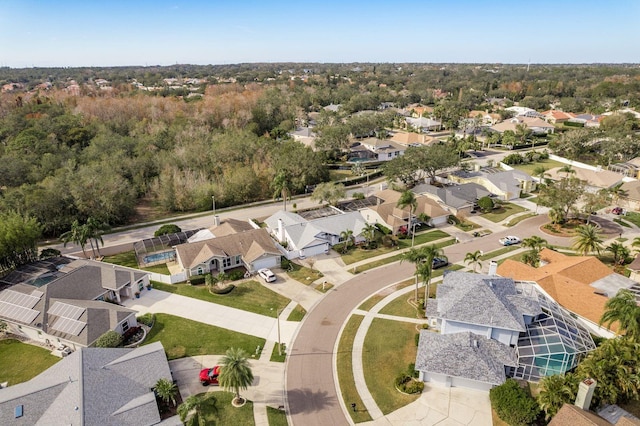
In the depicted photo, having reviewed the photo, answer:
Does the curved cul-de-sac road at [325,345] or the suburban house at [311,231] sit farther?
the suburban house at [311,231]

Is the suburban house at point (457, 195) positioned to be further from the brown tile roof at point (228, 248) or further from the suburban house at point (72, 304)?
the suburban house at point (72, 304)

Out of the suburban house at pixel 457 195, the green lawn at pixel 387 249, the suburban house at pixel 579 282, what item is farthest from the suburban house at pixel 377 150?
the suburban house at pixel 579 282

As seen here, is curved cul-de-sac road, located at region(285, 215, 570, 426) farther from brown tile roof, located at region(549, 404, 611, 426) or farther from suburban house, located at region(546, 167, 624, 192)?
suburban house, located at region(546, 167, 624, 192)

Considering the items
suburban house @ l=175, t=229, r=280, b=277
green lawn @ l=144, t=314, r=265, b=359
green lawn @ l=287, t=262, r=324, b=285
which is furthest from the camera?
suburban house @ l=175, t=229, r=280, b=277

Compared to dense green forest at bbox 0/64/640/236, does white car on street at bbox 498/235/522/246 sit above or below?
below

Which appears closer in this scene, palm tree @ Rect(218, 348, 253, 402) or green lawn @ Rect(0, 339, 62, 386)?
palm tree @ Rect(218, 348, 253, 402)

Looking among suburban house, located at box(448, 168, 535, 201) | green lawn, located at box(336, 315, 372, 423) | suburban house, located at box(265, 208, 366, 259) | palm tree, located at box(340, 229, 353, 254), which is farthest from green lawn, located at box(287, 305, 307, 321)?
suburban house, located at box(448, 168, 535, 201)

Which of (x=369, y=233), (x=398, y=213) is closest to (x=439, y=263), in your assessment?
(x=369, y=233)

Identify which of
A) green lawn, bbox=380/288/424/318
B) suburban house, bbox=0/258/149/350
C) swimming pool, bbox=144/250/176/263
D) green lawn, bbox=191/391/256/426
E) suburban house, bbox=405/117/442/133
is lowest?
green lawn, bbox=380/288/424/318

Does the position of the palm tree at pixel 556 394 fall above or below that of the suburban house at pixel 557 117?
below
